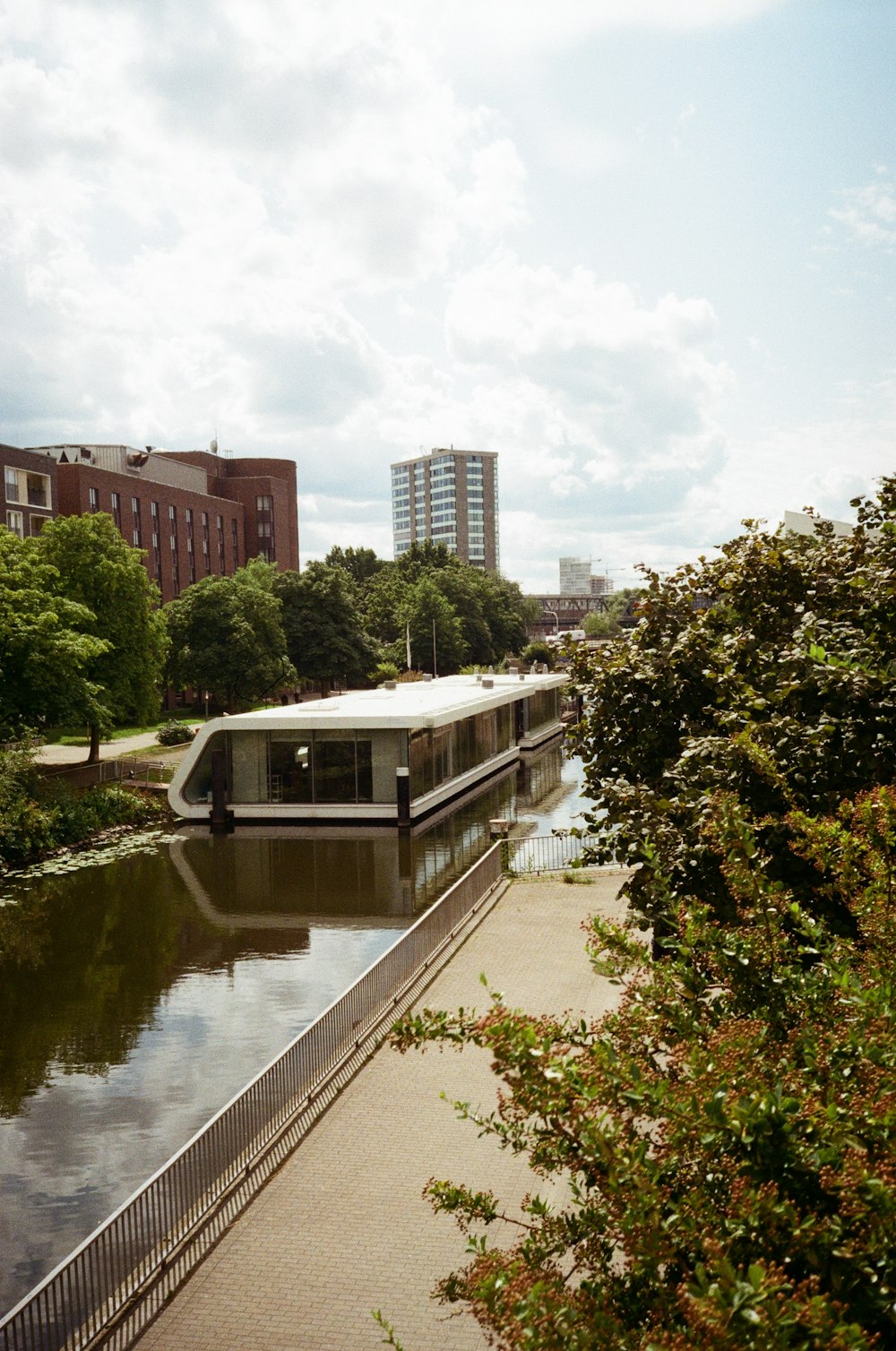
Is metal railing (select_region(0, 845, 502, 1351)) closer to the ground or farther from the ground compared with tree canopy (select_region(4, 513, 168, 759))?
closer to the ground

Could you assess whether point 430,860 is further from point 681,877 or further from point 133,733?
point 133,733

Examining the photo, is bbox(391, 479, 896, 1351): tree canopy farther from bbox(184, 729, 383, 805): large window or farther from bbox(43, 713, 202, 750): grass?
bbox(43, 713, 202, 750): grass

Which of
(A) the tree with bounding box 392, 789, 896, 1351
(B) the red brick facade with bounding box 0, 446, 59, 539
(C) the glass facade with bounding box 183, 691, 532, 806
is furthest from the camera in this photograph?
(B) the red brick facade with bounding box 0, 446, 59, 539

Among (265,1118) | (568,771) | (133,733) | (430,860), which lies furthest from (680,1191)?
(133,733)

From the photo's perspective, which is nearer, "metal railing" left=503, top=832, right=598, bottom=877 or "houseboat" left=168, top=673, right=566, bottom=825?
"metal railing" left=503, top=832, right=598, bottom=877

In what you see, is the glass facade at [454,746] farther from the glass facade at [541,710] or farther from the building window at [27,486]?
the building window at [27,486]

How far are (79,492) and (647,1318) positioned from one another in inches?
2911

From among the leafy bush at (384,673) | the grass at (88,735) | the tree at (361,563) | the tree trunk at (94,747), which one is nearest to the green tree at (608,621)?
the tree at (361,563)

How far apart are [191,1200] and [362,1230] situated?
162 cm

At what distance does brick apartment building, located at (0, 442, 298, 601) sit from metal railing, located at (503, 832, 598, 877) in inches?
1784

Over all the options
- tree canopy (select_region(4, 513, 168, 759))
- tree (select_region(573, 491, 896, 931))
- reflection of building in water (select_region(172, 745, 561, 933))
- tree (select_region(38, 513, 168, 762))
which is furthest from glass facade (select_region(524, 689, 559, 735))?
tree (select_region(573, 491, 896, 931))

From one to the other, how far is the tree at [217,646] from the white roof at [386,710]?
1154 cm

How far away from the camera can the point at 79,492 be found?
240ft

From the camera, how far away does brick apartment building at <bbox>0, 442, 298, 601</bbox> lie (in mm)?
69062
